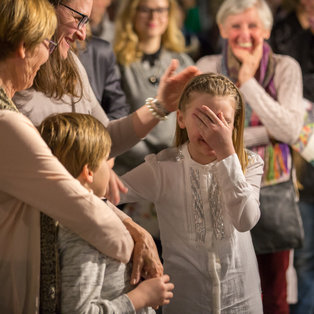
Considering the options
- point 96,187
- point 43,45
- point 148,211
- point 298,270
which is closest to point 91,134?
point 96,187

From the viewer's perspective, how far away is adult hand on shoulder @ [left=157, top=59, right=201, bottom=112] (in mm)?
2146

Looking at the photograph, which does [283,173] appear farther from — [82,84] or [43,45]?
[43,45]

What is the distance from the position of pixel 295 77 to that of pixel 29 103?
4.81ft

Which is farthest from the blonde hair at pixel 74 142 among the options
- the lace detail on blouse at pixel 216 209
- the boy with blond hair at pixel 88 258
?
the lace detail on blouse at pixel 216 209

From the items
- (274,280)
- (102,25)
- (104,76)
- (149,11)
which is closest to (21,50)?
(104,76)

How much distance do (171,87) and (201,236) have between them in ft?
1.82

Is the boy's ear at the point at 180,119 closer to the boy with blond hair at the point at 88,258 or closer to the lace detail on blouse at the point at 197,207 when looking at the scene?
the lace detail on blouse at the point at 197,207

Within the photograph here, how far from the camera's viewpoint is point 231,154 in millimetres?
1793

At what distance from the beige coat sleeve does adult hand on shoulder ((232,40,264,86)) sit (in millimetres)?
1614

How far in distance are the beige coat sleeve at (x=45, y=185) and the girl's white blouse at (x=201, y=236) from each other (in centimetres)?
44

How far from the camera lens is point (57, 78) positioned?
79.2 inches

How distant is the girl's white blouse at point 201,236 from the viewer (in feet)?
6.23

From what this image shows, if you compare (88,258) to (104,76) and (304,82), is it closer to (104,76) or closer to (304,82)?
(104,76)

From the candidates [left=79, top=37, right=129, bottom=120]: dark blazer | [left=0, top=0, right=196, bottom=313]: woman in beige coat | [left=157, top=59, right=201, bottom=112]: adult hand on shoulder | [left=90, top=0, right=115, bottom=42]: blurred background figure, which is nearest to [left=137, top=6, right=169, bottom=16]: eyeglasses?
[left=90, top=0, right=115, bottom=42]: blurred background figure
